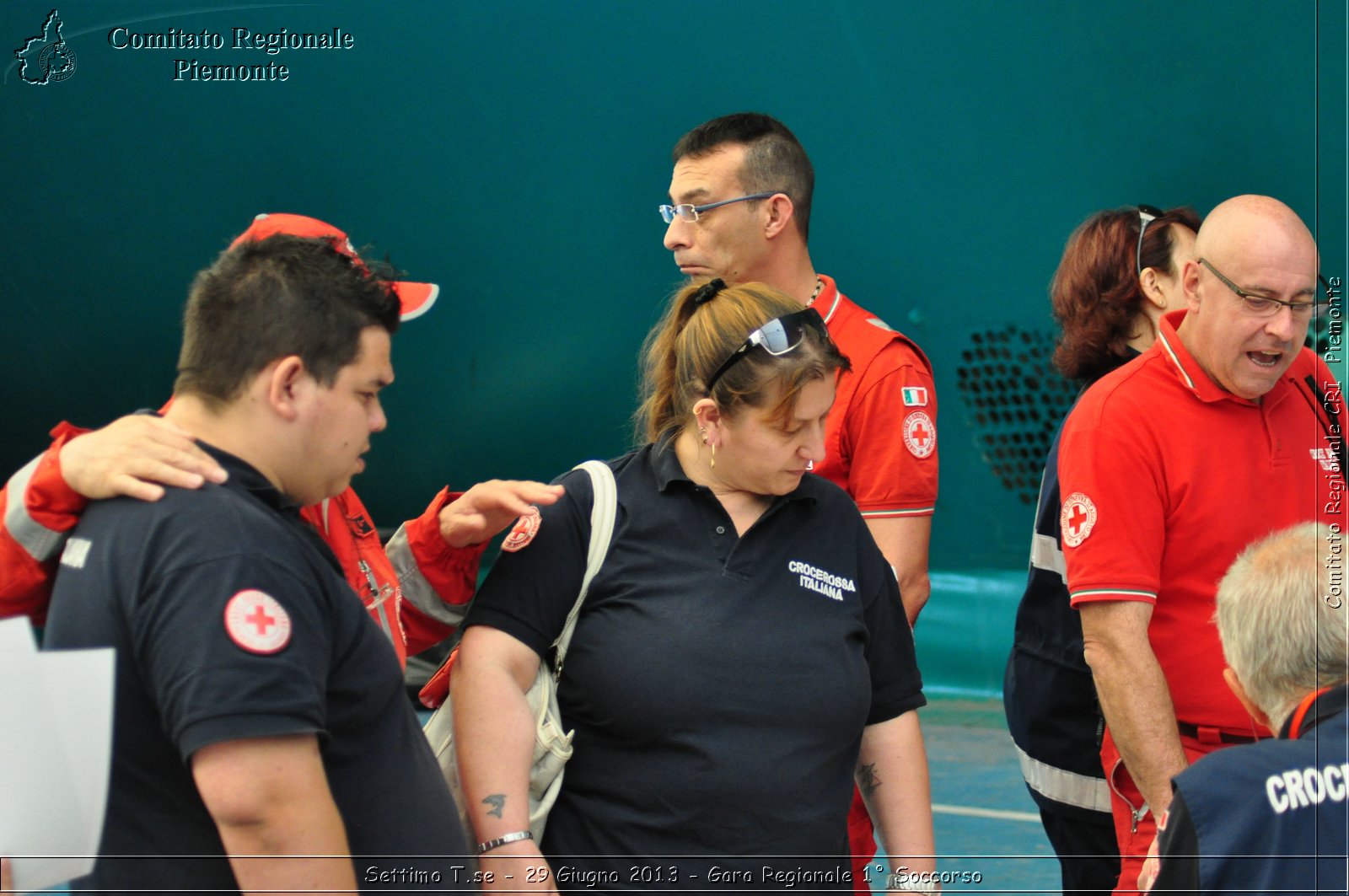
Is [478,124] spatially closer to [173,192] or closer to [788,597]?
[173,192]

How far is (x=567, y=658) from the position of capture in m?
1.89

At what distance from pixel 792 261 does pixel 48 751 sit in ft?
6.62

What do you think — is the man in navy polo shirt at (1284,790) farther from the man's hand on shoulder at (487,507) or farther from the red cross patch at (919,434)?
the red cross patch at (919,434)

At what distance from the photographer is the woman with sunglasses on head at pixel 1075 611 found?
264cm

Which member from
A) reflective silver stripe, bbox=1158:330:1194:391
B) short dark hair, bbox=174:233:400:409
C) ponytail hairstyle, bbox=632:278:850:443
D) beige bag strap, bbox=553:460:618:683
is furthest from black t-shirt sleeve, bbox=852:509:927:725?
short dark hair, bbox=174:233:400:409

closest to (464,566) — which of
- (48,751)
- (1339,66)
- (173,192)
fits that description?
(48,751)

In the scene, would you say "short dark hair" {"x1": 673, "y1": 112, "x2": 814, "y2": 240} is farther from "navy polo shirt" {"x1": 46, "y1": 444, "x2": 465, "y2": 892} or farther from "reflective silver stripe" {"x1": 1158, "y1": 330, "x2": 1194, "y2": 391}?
"navy polo shirt" {"x1": 46, "y1": 444, "x2": 465, "y2": 892}

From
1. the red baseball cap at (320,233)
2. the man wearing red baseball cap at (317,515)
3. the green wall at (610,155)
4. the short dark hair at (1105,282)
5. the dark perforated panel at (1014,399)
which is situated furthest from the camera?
the dark perforated panel at (1014,399)

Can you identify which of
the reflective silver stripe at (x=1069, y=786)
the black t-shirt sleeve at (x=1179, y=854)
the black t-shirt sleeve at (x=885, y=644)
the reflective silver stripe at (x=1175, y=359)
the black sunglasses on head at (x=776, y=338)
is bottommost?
the reflective silver stripe at (x=1069, y=786)

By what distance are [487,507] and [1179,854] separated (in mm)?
1054

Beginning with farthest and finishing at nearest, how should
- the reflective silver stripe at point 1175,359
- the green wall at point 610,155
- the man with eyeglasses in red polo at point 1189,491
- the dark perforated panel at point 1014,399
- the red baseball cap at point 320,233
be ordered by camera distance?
the dark perforated panel at point 1014,399
the green wall at point 610,155
the reflective silver stripe at point 1175,359
the man with eyeglasses in red polo at point 1189,491
the red baseball cap at point 320,233

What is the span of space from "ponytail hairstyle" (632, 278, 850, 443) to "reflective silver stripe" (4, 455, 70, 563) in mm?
935

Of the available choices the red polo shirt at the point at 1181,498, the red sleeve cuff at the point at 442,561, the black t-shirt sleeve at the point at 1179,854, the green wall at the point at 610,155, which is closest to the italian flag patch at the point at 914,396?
the red polo shirt at the point at 1181,498

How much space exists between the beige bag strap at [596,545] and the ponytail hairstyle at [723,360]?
173mm
